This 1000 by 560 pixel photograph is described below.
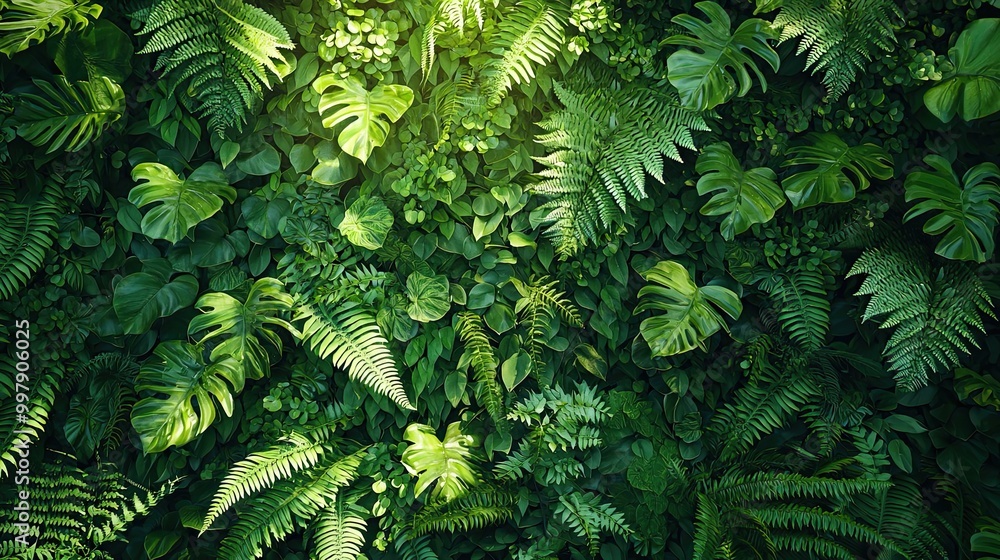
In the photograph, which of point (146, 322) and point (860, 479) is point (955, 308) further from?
point (146, 322)

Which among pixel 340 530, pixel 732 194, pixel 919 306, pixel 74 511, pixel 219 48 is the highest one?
pixel 219 48

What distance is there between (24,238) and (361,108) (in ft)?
3.58

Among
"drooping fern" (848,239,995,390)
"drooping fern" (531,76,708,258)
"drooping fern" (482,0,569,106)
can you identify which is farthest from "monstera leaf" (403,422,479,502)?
"drooping fern" (848,239,995,390)

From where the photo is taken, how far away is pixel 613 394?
2.23 m

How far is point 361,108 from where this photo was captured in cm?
198

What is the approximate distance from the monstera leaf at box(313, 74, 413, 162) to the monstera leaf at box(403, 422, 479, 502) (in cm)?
92

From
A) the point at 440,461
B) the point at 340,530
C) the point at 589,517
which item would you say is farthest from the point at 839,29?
the point at 340,530

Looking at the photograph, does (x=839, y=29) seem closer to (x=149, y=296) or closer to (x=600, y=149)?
(x=600, y=149)

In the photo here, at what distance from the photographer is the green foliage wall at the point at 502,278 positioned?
6.47 ft

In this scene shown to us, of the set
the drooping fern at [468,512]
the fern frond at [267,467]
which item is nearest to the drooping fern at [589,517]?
the drooping fern at [468,512]

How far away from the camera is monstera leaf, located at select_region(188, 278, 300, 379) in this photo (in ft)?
6.42

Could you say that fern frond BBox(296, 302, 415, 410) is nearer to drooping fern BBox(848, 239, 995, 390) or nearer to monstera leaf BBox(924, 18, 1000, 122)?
drooping fern BBox(848, 239, 995, 390)

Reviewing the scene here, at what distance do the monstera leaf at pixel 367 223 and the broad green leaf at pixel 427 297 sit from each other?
0.60 ft

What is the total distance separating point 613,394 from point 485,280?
59cm
